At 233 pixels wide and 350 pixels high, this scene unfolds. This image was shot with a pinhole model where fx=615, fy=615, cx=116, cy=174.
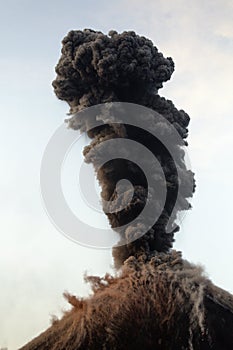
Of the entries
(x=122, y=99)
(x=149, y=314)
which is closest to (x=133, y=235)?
(x=149, y=314)

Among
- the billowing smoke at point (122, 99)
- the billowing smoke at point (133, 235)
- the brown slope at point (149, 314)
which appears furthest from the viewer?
the billowing smoke at point (122, 99)

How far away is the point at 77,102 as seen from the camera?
41625 millimetres

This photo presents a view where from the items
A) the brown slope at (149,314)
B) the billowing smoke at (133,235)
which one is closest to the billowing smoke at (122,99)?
the billowing smoke at (133,235)

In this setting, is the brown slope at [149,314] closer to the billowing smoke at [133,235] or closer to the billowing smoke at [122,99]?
the billowing smoke at [133,235]

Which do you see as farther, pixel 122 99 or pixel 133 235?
pixel 122 99

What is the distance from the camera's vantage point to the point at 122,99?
1603 inches

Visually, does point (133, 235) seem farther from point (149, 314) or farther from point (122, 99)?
point (122, 99)

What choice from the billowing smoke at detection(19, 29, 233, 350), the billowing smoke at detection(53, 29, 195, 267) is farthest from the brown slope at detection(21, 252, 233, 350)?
the billowing smoke at detection(53, 29, 195, 267)

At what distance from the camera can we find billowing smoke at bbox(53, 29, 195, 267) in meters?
35.8

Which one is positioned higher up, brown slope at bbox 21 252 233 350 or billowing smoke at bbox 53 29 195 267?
billowing smoke at bbox 53 29 195 267

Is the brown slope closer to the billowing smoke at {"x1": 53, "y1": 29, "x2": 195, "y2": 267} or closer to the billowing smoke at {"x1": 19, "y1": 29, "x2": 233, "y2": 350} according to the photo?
the billowing smoke at {"x1": 19, "y1": 29, "x2": 233, "y2": 350}

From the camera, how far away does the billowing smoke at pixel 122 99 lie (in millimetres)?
35812

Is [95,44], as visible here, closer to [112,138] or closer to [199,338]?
[112,138]

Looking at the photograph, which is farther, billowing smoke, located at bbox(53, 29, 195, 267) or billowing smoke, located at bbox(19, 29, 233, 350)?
billowing smoke, located at bbox(53, 29, 195, 267)
